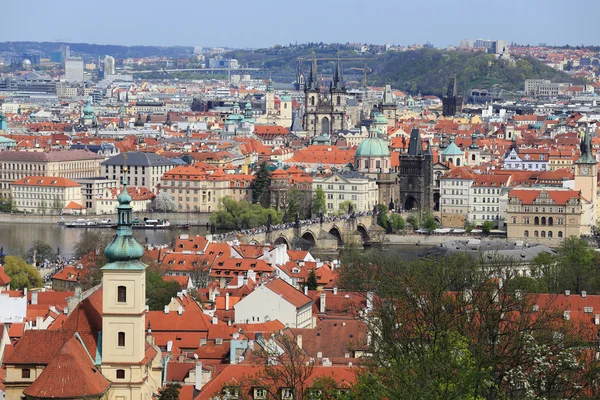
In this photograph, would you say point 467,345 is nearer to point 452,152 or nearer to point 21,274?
point 21,274

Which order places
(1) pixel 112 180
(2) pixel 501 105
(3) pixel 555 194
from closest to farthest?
(3) pixel 555 194
(1) pixel 112 180
(2) pixel 501 105

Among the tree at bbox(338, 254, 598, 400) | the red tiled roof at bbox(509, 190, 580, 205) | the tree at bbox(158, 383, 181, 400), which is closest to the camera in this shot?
the tree at bbox(338, 254, 598, 400)

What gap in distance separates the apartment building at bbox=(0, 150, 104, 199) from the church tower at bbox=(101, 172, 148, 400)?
59.1 meters

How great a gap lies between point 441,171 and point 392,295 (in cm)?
4731

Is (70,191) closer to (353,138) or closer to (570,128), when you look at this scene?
(353,138)

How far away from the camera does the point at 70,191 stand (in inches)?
3034

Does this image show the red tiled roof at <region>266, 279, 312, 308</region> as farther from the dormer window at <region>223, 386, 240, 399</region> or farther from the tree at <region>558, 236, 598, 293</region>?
the dormer window at <region>223, 386, 240, 399</region>

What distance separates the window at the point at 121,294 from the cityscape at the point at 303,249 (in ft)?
0.07

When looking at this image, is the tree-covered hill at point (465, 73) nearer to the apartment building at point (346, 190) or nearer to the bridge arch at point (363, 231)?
the apartment building at point (346, 190)

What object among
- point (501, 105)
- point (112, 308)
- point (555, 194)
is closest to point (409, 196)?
point (555, 194)

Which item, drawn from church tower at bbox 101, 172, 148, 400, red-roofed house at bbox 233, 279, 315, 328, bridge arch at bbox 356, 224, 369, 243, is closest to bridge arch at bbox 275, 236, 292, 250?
bridge arch at bbox 356, 224, 369, 243

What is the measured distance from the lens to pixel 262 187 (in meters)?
74.1

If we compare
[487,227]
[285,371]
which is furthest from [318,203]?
[285,371]

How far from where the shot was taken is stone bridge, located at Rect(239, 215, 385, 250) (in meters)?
60.0
